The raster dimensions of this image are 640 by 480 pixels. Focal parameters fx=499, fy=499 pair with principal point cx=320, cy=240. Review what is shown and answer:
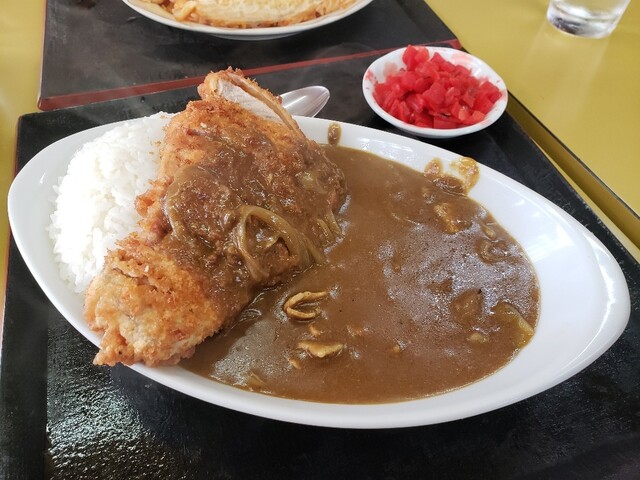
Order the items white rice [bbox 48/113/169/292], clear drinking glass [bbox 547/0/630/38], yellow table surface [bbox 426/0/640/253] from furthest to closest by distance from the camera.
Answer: clear drinking glass [bbox 547/0/630/38] → yellow table surface [bbox 426/0/640/253] → white rice [bbox 48/113/169/292]

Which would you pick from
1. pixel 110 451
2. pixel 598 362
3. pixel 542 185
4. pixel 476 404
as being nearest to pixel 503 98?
pixel 542 185

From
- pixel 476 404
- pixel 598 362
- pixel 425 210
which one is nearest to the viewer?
pixel 476 404

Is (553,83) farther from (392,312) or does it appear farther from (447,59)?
(392,312)

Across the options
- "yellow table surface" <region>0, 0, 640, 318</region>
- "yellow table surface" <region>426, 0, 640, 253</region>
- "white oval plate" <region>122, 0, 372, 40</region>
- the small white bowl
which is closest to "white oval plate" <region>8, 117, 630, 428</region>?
the small white bowl

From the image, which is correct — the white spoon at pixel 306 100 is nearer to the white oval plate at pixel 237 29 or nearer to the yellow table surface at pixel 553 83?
the white oval plate at pixel 237 29

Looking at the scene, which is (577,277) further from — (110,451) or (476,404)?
(110,451)

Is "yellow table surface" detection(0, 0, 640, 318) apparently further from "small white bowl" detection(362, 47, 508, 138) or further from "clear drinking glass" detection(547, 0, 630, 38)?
"small white bowl" detection(362, 47, 508, 138)
